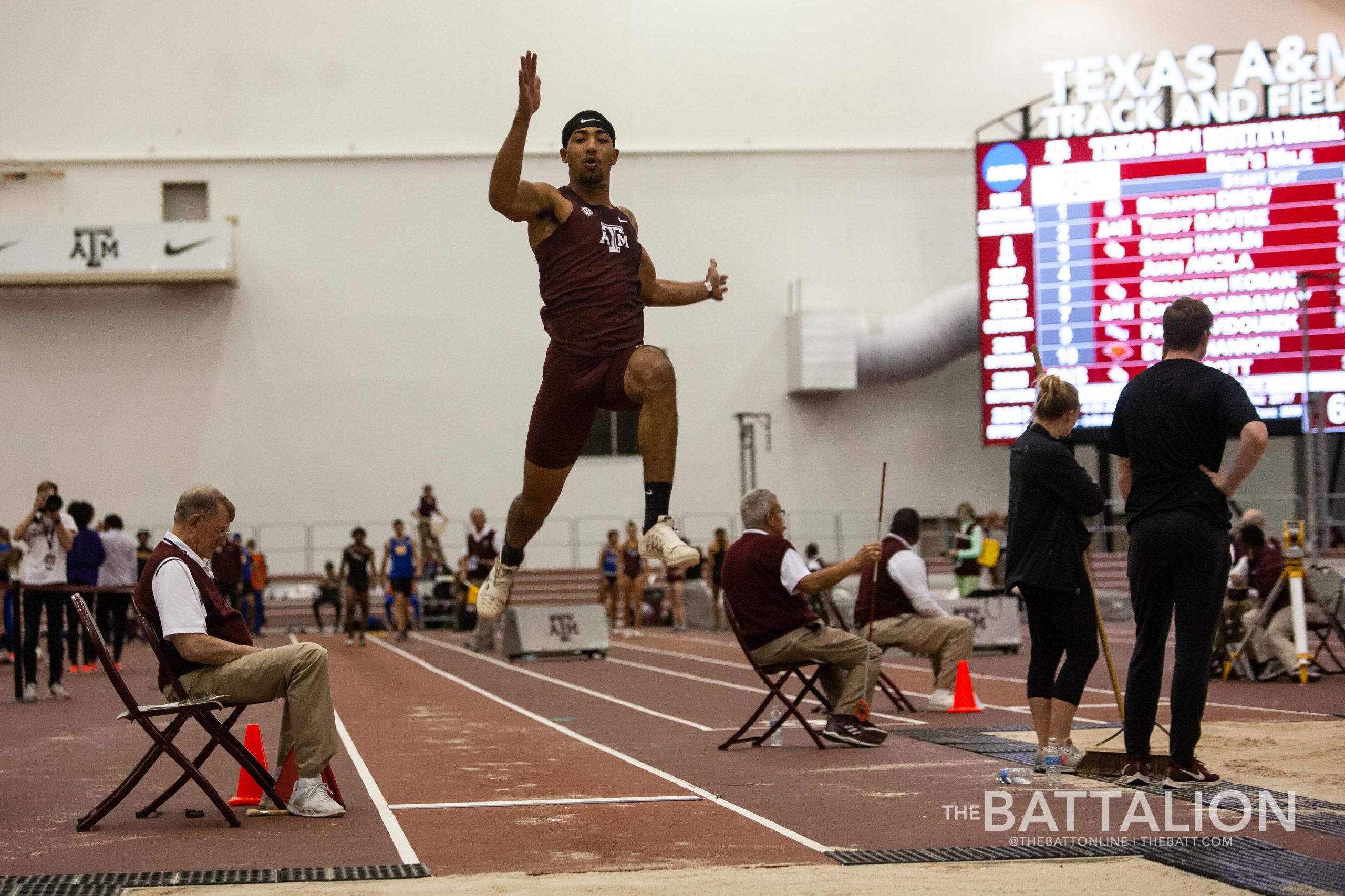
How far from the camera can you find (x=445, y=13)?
82.6ft

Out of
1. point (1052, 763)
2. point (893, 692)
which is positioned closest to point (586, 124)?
point (1052, 763)

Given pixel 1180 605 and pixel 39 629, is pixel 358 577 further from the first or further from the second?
pixel 1180 605

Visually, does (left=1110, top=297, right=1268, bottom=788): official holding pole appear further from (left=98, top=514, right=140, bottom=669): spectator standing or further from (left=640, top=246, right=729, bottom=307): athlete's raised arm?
(left=98, top=514, right=140, bottom=669): spectator standing

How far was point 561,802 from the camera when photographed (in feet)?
20.7

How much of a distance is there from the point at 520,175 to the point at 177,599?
2.43 meters

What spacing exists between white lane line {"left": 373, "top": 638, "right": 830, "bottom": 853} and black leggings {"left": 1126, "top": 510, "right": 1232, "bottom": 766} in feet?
5.94

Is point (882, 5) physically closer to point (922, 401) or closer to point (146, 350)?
point (922, 401)

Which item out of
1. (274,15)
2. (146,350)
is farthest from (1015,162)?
(146,350)

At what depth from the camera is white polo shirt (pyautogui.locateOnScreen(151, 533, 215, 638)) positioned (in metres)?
5.80

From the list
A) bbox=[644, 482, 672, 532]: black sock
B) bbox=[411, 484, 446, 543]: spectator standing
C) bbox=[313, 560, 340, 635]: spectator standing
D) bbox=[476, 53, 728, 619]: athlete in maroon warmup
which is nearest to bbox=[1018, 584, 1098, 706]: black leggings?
bbox=[644, 482, 672, 532]: black sock

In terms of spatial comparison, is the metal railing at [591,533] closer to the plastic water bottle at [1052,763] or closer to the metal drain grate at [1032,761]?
the metal drain grate at [1032,761]

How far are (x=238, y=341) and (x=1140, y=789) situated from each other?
854 inches

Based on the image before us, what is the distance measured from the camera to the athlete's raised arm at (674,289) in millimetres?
5453

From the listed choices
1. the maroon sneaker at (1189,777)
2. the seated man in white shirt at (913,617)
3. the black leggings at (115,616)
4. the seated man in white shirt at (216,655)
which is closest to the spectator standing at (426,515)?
the black leggings at (115,616)
